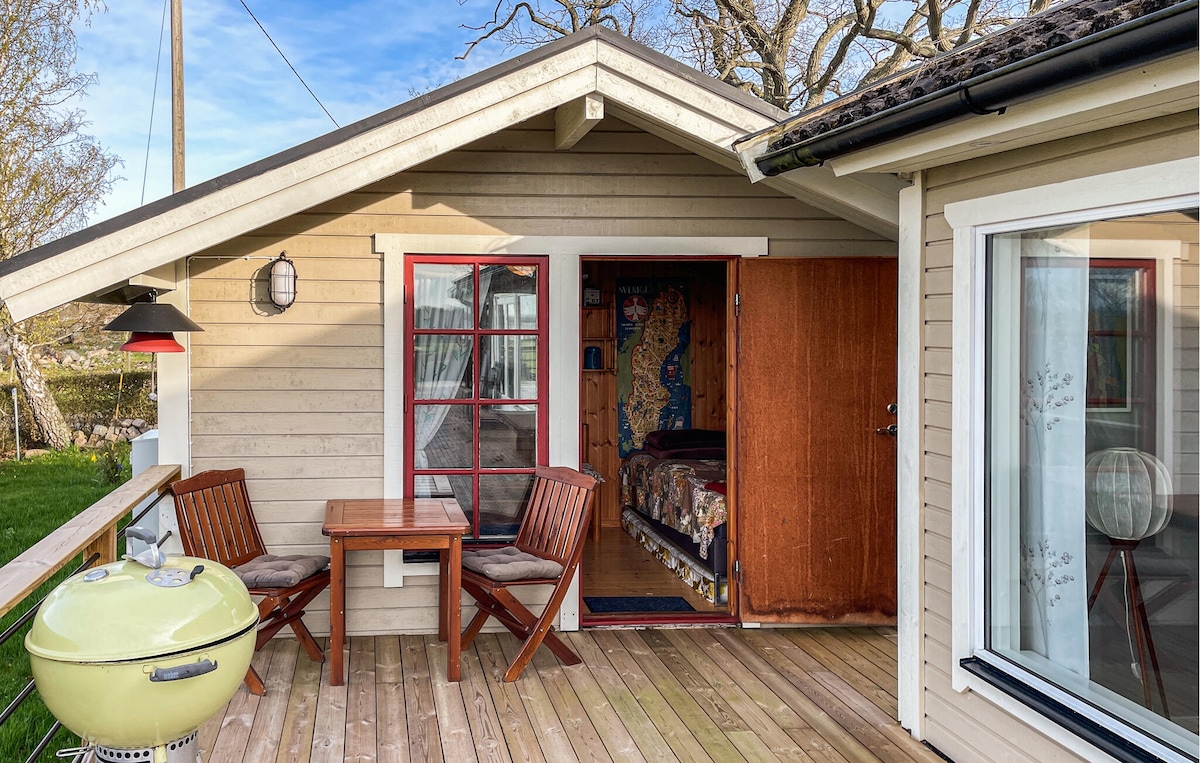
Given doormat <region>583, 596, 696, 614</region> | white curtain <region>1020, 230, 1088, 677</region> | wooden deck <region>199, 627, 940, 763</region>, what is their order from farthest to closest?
doormat <region>583, 596, 696, 614</region> < wooden deck <region>199, 627, 940, 763</region> < white curtain <region>1020, 230, 1088, 677</region>

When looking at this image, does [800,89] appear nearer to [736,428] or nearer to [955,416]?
[736,428]

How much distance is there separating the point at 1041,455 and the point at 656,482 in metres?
4.17

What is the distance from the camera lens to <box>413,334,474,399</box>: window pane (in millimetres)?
5270

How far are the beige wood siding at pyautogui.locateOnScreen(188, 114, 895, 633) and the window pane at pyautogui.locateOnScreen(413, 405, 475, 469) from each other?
209 millimetres

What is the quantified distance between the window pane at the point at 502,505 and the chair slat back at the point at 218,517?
1.17m

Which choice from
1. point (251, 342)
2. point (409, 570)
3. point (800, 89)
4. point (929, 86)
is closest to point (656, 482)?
point (409, 570)

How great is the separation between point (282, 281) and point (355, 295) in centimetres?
38

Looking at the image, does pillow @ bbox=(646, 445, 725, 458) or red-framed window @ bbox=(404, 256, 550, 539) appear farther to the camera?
pillow @ bbox=(646, 445, 725, 458)

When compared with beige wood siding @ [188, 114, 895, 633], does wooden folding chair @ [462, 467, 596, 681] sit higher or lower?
lower

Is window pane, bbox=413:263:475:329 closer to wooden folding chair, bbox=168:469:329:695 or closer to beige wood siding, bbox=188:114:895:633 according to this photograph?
beige wood siding, bbox=188:114:895:633

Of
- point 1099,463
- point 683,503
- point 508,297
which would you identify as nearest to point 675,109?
point 508,297

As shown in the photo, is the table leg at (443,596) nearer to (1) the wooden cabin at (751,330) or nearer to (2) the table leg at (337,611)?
(1) the wooden cabin at (751,330)

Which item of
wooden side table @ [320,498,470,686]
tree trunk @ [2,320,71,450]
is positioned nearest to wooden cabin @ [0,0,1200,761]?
wooden side table @ [320,498,470,686]

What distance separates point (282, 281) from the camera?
507cm
